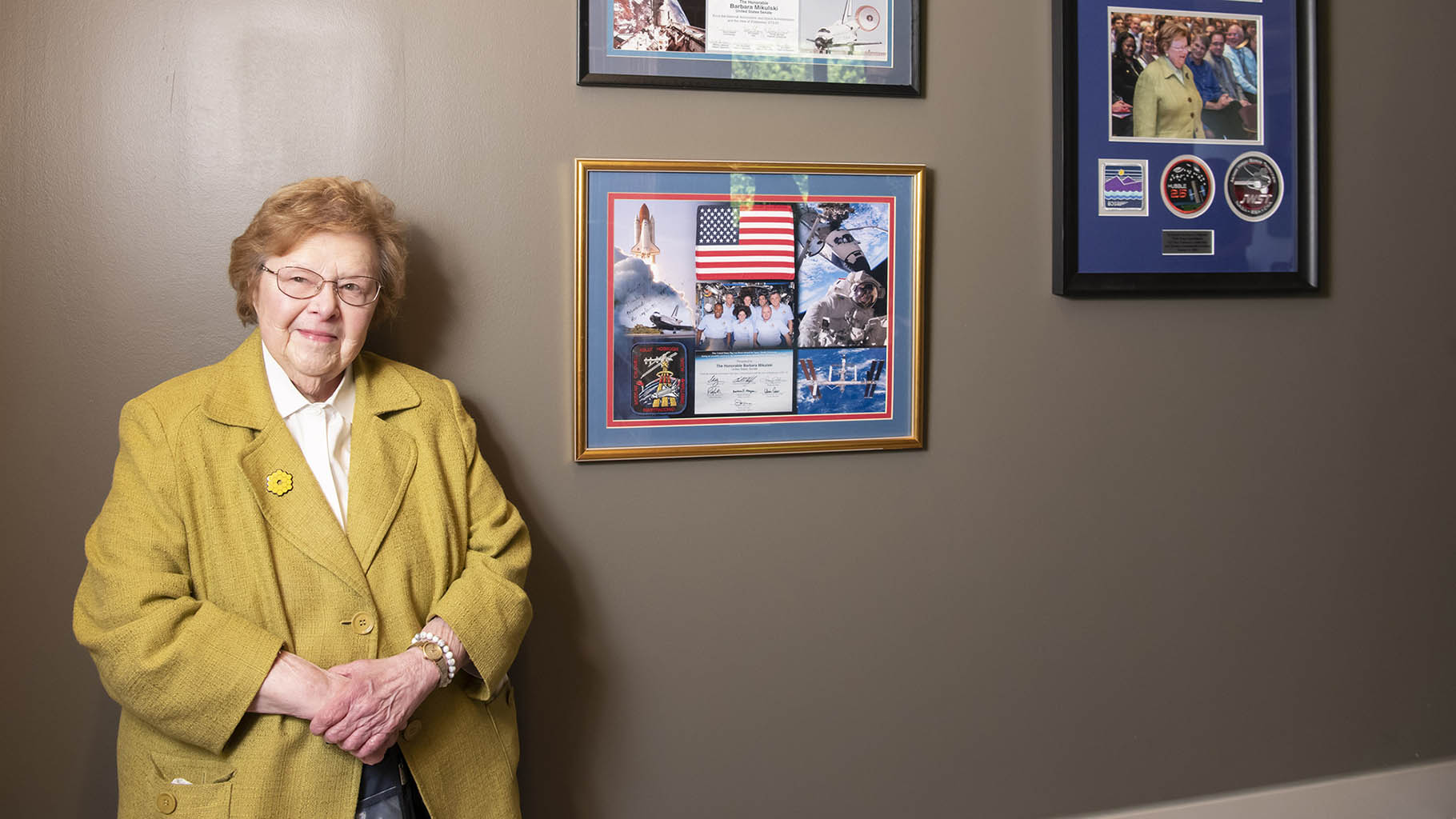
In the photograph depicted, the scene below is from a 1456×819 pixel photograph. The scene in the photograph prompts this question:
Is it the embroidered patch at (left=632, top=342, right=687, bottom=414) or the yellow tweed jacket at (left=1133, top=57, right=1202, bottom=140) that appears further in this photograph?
the yellow tweed jacket at (left=1133, top=57, right=1202, bottom=140)

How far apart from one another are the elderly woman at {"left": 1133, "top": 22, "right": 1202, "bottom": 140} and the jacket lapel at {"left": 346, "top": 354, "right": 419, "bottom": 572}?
67.5 inches

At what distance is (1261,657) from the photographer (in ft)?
8.13

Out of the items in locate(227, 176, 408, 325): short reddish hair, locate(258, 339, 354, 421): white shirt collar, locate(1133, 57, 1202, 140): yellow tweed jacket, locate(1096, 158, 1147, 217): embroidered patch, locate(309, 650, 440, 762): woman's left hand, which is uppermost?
locate(1133, 57, 1202, 140): yellow tweed jacket

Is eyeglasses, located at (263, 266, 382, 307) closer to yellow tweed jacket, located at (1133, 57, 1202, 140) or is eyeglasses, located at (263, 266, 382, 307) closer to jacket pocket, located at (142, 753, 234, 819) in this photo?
jacket pocket, located at (142, 753, 234, 819)

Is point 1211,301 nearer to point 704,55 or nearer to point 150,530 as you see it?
point 704,55

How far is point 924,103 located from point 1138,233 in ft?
1.95

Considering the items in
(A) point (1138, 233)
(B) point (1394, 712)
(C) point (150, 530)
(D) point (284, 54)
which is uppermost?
(D) point (284, 54)

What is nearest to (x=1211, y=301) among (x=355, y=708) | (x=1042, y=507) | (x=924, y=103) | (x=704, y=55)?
(x=1042, y=507)

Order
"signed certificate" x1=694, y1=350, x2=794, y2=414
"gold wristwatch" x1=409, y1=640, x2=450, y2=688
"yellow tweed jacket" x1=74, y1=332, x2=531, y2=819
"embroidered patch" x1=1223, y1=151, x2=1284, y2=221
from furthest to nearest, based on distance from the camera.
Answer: "embroidered patch" x1=1223, y1=151, x2=1284, y2=221, "signed certificate" x1=694, y1=350, x2=794, y2=414, "gold wristwatch" x1=409, y1=640, x2=450, y2=688, "yellow tweed jacket" x1=74, y1=332, x2=531, y2=819

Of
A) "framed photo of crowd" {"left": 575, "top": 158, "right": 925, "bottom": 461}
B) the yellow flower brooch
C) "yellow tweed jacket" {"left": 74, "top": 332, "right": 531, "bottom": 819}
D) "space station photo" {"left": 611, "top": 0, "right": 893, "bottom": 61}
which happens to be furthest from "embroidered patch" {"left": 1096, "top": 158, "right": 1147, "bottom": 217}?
the yellow flower brooch

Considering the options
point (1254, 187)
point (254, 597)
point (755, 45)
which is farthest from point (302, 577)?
point (1254, 187)

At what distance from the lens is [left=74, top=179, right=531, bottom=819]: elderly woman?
146cm

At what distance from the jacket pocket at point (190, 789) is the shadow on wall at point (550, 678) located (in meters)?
0.66

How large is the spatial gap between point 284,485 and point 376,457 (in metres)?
0.15
